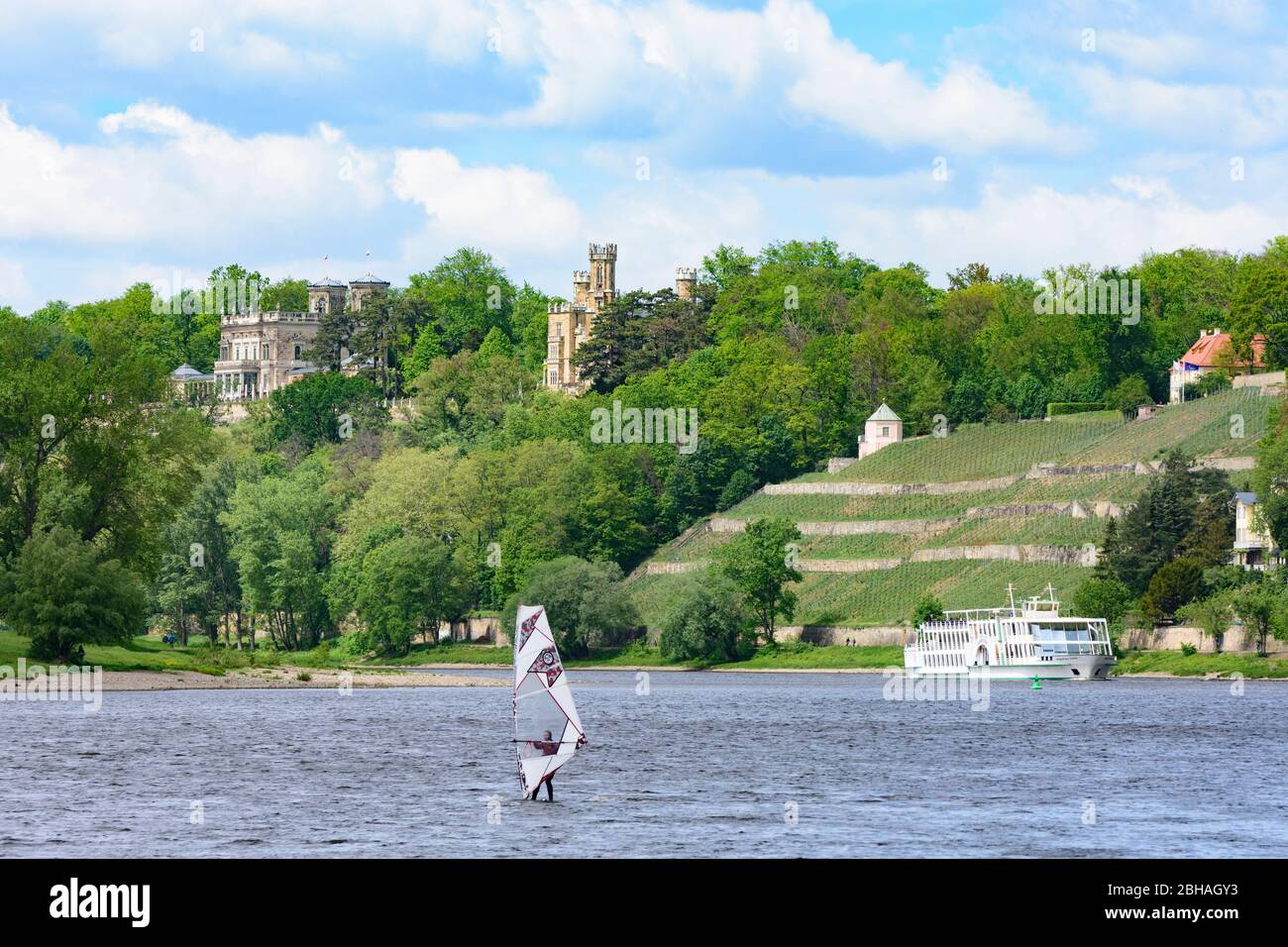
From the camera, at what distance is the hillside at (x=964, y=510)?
14212 centimetres

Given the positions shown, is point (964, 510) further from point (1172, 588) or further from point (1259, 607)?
point (1259, 607)

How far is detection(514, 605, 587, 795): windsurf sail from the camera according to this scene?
43438 millimetres

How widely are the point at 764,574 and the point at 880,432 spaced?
45.0m

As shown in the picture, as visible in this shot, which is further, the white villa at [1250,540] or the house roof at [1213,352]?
the house roof at [1213,352]

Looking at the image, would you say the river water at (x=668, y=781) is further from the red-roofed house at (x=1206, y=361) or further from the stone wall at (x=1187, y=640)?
the red-roofed house at (x=1206, y=361)

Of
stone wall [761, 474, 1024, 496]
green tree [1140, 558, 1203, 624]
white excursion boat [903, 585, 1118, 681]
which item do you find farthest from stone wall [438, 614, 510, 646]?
green tree [1140, 558, 1203, 624]

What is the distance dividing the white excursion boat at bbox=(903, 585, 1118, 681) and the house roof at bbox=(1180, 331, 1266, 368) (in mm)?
54210

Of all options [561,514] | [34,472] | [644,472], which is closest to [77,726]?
[34,472]

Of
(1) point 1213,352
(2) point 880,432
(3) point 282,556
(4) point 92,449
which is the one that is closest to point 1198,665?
(4) point 92,449

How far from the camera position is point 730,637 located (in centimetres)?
14038

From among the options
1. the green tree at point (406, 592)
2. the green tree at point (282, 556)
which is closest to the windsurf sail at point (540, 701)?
the green tree at point (406, 592)

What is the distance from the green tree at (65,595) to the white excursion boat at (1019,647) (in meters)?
47.5
